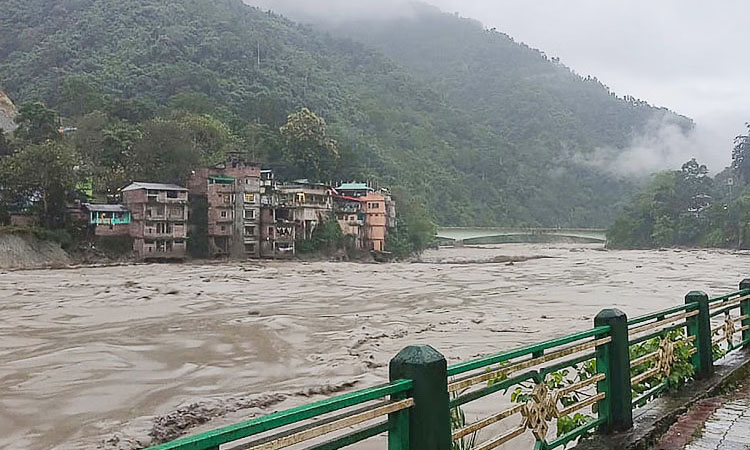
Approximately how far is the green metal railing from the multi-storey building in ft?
126

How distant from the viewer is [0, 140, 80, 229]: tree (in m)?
37.0

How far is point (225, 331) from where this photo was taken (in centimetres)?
1670

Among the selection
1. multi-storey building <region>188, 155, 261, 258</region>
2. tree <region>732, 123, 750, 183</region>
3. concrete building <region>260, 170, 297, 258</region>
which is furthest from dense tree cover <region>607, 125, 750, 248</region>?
multi-storey building <region>188, 155, 261, 258</region>

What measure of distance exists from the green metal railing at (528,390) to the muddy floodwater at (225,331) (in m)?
5.63

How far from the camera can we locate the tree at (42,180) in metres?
37.0

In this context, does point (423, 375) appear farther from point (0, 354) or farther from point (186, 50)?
point (186, 50)

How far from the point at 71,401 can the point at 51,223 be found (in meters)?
31.5

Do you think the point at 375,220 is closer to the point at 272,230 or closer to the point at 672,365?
the point at 272,230

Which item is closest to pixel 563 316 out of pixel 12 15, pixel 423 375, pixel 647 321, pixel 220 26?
pixel 647 321

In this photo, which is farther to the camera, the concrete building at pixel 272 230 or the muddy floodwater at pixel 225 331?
the concrete building at pixel 272 230

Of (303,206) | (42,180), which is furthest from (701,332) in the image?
(303,206)

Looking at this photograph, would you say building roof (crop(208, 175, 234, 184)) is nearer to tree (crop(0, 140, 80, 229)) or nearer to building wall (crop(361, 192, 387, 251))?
tree (crop(0, 140, 80, 229))

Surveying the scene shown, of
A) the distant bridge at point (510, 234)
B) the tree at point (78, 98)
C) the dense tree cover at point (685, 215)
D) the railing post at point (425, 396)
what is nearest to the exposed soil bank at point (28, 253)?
the tree at point (78, 98)

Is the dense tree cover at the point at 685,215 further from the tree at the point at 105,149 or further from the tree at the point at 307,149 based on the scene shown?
the tree at the point at 105,149
